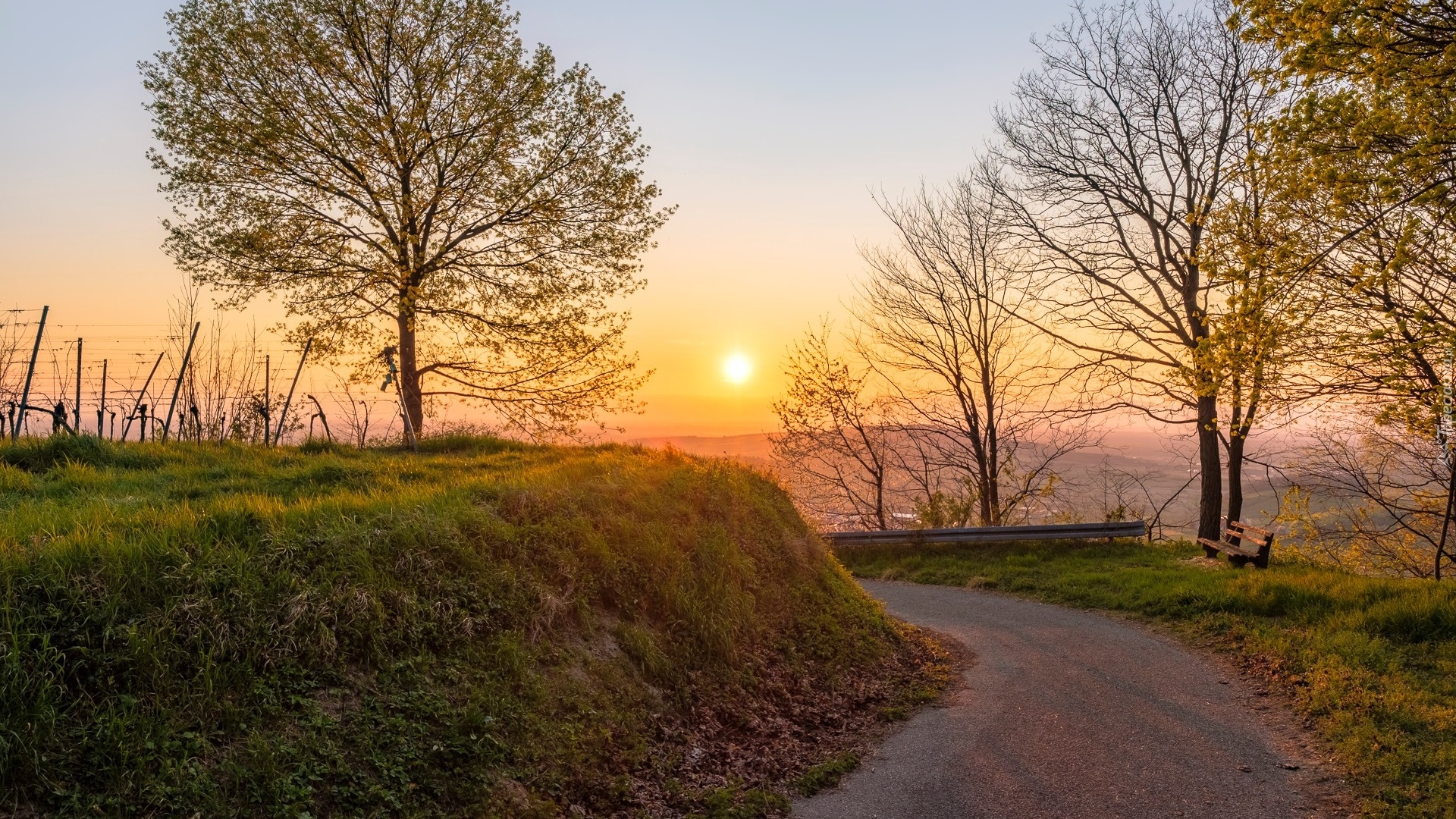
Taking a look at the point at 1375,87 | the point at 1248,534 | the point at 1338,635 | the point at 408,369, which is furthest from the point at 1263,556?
the point at 408,369

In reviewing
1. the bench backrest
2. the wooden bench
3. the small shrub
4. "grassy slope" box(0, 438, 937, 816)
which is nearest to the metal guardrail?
the wooden bench

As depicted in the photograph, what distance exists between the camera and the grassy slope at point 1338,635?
6431mm

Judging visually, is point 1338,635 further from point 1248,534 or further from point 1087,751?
point 1248,534

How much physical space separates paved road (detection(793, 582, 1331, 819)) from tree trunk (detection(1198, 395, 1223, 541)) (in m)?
9.98

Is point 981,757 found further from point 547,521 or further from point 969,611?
point 969,611

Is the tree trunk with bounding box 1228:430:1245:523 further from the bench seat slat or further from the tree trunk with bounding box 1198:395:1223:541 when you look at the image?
the bench seat slat

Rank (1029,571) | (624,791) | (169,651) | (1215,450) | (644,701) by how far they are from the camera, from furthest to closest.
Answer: (1215,450), (1029,571), (644,701), (624,791), (169,651)

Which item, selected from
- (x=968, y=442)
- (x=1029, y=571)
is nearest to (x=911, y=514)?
(x=968, y=442)

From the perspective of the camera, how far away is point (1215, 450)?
60.6ft

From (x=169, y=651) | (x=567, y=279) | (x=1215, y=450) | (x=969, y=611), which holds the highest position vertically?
(x=567, y=279)

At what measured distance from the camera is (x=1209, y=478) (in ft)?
61.2

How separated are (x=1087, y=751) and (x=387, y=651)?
5792 millimetres

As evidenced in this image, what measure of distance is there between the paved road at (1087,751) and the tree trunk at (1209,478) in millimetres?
9976

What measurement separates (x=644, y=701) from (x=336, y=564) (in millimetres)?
2660
